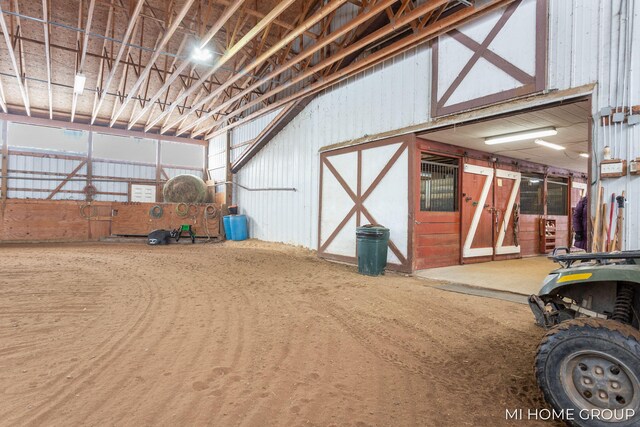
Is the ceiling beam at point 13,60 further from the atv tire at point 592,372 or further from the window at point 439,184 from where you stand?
the atv tire at point 592,372

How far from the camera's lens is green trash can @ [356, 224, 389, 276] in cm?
640

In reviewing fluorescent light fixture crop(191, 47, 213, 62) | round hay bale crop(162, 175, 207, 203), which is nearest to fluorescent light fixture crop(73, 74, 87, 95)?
fluorescent light fixture crop(191, 47, 213, 62)

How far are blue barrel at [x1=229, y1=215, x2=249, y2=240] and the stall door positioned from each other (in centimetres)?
874

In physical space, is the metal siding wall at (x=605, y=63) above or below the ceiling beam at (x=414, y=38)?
below

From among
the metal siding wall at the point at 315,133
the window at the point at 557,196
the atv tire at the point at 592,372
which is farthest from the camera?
the window at the point at 557,196

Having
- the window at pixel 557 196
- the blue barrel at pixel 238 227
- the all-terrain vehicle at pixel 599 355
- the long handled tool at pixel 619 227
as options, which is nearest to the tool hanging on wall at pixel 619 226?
the long handled tool at pixel 619 227

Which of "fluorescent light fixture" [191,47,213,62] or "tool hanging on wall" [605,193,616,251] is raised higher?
"fluorescent light fixture" [191,47,213,62]

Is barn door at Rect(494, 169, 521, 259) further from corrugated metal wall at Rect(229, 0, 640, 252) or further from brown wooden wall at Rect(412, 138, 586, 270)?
corrugated metal wall at Rect(229, 0, 640, 252)

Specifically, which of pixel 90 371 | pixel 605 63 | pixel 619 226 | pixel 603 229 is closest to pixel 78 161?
pixel 90 371

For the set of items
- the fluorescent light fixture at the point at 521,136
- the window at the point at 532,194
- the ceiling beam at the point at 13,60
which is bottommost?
the window at the point at 532,194

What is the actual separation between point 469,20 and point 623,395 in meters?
5.67

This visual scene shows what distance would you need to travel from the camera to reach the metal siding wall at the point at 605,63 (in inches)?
145

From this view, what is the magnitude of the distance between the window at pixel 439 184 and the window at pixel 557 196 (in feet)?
13.6

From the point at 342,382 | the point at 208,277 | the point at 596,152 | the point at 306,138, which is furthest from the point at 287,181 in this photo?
the point at 342,382
